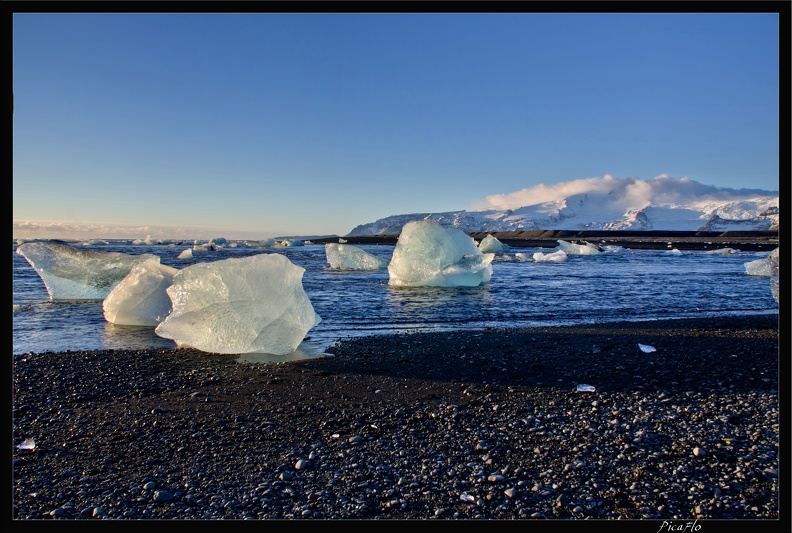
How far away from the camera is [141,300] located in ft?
31.4

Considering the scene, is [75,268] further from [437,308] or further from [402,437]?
[402,437]

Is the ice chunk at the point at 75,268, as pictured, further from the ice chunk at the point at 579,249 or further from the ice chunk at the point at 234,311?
the ice chunk at the point at 579,249

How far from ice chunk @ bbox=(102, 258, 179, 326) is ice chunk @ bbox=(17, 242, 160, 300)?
3.11 meters

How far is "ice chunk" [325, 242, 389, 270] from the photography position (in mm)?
24969

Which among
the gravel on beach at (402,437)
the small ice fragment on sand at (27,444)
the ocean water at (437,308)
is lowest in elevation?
the ocean water at (437,308)

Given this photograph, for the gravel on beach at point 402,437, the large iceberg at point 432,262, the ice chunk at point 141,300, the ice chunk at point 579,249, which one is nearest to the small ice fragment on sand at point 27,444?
the gravel on beach at point 402,437

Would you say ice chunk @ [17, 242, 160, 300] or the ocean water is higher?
ice chunk @ [17, 242, 160, 300]

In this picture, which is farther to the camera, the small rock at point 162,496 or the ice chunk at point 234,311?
the ice chunk at point 234,311

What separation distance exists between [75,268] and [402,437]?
12346mm

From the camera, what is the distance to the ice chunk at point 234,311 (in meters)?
6.92

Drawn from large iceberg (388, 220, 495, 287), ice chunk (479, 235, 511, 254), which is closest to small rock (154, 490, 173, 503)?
large iceberg (388, 220, 495, 287)

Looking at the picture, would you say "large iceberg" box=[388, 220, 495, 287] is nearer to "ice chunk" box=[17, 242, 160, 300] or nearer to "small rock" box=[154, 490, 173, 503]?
"ice chunk" box=[17, 242, 160, 300]

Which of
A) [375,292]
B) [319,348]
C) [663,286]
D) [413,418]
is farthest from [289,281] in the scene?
[663,286]

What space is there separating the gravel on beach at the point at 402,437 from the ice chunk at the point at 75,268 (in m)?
6.86
